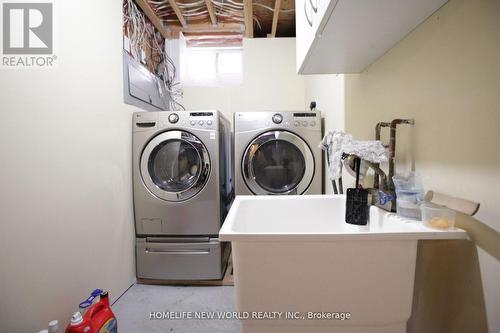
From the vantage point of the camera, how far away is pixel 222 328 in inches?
47.8

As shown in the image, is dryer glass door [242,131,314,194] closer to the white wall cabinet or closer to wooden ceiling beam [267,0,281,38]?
the white wall cabinet

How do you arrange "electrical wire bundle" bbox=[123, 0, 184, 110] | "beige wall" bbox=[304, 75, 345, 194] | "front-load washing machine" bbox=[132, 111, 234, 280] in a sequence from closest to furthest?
"beige wall" bbox=[304, 75, 345, 194], "front-load washing machine" bbox=[132, 111, 234, 280], "electrical wire bundle" bbox=[123, 0, 184, 110]

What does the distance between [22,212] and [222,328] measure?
1138 mm

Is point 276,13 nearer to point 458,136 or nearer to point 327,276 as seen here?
point 458,136

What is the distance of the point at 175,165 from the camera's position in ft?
5.55

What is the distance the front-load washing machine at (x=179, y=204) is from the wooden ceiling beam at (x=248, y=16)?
44.2 inches

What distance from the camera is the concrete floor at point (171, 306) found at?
4.00 feet

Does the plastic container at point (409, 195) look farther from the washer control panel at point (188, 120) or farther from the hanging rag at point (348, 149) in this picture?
the washer control panel at point (188, 120)

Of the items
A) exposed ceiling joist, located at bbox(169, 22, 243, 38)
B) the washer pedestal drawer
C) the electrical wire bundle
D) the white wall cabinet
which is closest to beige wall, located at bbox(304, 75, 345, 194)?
the white wall cabinet

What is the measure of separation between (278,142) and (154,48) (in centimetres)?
174

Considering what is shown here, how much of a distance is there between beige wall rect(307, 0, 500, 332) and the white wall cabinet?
6cm

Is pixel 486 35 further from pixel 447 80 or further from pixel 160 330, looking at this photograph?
pixel 160 330

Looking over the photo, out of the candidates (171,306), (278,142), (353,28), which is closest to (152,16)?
(278,142)

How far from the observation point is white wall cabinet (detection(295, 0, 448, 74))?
562 mm
